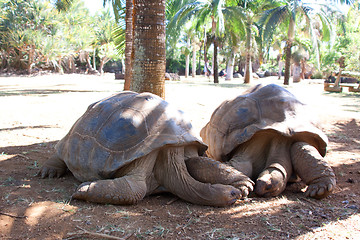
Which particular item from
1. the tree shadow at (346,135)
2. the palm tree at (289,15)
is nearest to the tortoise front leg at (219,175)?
the tree shadow at (346,135)

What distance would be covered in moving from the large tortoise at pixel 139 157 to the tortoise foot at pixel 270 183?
5.2 inches

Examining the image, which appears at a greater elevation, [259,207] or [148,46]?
[148,46]

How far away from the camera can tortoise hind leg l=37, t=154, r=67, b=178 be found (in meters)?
3.13

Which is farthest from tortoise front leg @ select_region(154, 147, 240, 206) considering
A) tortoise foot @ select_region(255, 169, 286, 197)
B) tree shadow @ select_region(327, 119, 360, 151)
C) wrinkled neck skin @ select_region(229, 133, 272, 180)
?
tree shadow @ select_region(327, 119, 360, 151)

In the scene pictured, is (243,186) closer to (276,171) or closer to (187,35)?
(276,171)

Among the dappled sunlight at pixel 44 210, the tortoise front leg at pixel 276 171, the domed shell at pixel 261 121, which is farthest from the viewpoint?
the domed shell at pixel 261 121

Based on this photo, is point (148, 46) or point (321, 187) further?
point (148, 46)

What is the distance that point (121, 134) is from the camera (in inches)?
105

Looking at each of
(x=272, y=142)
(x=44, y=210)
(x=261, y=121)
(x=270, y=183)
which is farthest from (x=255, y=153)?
(x=44, y=210)

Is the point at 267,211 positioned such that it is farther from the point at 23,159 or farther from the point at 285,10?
the point at 285,10

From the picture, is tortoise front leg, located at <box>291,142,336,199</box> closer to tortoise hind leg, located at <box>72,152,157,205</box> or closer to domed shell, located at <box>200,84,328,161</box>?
domed shell, located at <box>200,84,328,161</box>

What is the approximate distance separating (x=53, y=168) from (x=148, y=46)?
205 centimetres

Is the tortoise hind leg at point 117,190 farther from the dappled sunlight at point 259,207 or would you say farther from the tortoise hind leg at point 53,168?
the tortoise hind leg at point 53,168

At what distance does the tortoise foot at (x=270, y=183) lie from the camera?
2611 millimetres
